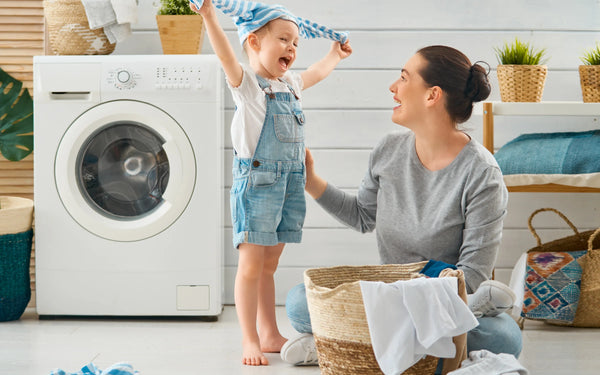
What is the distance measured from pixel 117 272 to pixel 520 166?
56.0 inches

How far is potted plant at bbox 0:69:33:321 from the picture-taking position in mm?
2398

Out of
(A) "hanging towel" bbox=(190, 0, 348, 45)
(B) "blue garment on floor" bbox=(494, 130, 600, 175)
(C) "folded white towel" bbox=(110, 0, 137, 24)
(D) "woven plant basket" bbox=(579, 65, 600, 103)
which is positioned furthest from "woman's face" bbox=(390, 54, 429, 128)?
(C) "folded white towel" bbox=(110, 0, 137, 24)

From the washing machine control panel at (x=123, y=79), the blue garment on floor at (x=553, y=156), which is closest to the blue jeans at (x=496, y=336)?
the blue garment on floor at (x=553, y=156)

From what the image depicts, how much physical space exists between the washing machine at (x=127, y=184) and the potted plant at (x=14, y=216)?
0.17ft

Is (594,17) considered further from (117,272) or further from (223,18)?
(117,272)

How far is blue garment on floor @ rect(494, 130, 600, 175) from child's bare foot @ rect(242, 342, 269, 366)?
3.47 feet

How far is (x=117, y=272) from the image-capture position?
245 cm

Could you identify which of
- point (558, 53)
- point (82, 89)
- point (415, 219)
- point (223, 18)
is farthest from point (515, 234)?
point (82, 89)

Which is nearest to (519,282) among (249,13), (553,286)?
(553,286)

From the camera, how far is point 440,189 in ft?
6.10

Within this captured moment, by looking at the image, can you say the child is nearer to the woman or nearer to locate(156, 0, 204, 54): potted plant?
the woman

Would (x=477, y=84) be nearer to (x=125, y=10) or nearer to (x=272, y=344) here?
(x=272, y=344)

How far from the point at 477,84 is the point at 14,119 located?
1.68 m

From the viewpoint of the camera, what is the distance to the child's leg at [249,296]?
196 centimetres
